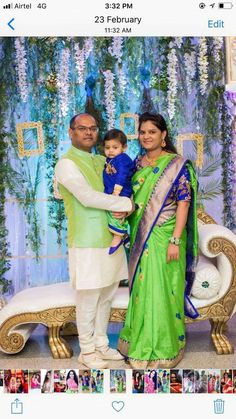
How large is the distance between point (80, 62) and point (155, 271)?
103 centimetres

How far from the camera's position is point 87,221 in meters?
2.43

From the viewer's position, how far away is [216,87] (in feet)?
9.46

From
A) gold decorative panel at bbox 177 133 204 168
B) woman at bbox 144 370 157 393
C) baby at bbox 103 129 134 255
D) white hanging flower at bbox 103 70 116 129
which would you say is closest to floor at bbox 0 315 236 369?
woman at bbox 144 370 157 393

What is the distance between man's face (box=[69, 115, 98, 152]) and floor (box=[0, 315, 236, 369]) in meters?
0.87

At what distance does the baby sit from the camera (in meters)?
2.36

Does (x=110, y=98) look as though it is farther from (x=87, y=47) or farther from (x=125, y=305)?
(x=125, y=305)

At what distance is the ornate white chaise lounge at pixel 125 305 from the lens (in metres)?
2.62

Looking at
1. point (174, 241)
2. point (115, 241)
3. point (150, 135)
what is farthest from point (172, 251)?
point (150, 135)

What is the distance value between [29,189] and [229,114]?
1.00 meters

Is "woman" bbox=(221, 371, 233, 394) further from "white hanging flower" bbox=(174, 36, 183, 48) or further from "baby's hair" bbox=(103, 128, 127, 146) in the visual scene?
"white hanging flower" bbox=(174, 36, 183, 48)

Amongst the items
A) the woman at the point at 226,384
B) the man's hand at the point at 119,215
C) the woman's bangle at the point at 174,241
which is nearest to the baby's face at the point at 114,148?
the man's hand at the point at 119,215

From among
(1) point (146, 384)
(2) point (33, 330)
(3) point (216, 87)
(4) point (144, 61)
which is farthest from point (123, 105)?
(1) point (146, 384)
